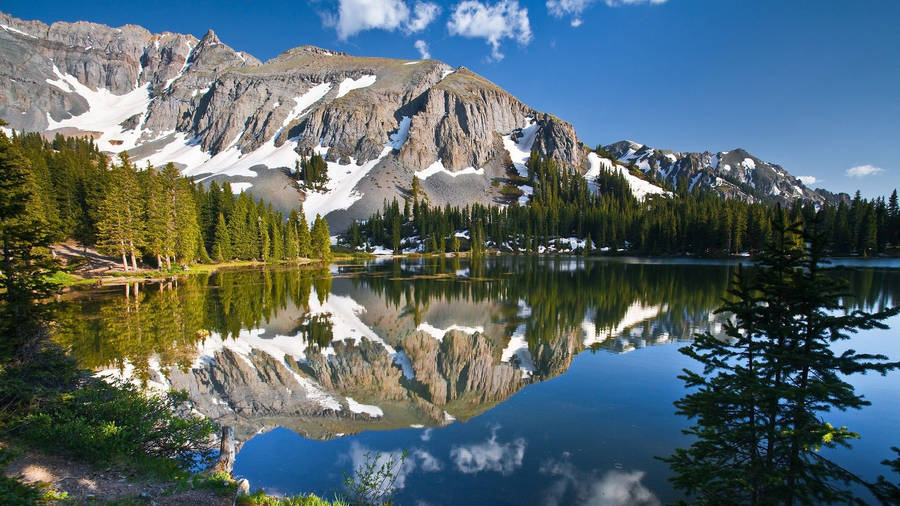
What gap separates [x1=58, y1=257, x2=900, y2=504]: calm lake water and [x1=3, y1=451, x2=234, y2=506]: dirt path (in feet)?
8.55

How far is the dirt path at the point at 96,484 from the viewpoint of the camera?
642 cm

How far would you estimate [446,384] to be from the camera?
52.8 feet

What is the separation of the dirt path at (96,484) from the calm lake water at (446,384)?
2606 millimetres

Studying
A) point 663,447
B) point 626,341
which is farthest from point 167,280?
point 663,447

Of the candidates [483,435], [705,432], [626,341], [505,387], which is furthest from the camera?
[626,341]

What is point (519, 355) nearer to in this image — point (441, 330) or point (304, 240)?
point (441, 330)

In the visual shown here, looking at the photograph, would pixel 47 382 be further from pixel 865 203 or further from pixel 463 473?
pixel 865 203

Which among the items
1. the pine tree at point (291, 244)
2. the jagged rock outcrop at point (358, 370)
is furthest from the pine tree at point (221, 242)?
the jagged rock outcrop at point (358, 370)

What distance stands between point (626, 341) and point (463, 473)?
1477cm

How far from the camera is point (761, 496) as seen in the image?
6.06 m

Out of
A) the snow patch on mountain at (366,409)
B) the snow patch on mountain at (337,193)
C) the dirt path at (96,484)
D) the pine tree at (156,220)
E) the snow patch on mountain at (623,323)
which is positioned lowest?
the snow patch on mountain at (366,409)

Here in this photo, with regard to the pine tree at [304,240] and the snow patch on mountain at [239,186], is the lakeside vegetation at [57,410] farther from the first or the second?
the snow patch on mountain at [239,186]

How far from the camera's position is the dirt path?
253 inches

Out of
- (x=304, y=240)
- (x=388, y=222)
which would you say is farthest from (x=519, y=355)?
(x=388, y=222)
